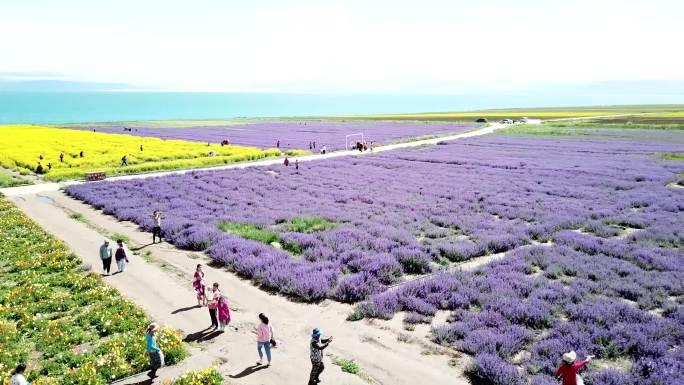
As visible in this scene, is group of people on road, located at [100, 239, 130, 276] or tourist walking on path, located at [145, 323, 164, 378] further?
group of people on road, located at [100, 239, 130, 276]

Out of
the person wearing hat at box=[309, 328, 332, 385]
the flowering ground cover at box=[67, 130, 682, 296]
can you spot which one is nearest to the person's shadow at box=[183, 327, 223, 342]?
the flowering ground cover at box=[67, 130, 682, 296]

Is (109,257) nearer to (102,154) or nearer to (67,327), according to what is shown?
(67,327)

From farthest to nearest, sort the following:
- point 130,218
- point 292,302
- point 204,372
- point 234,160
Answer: point 234,160 → point 130,218 → point 292,302 → point 204,372

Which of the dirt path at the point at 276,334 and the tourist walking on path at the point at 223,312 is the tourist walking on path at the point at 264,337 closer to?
the dirt path at the point at 276,334

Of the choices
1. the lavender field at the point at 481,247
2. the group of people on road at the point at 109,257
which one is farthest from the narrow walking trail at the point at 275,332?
the lavender field at the point at 481,247

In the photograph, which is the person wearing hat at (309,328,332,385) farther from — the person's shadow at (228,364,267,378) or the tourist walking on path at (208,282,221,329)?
the tourist walking on path at (208,282,221,329)

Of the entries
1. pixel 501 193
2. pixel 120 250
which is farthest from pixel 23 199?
pixel 501 193

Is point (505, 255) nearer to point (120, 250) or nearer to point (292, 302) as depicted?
point (292, 302)
